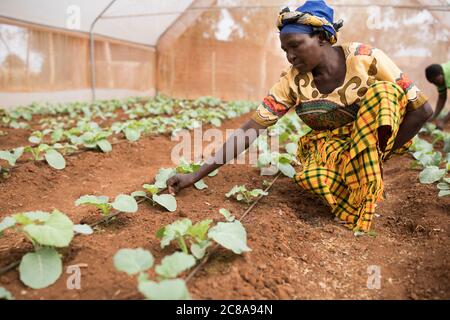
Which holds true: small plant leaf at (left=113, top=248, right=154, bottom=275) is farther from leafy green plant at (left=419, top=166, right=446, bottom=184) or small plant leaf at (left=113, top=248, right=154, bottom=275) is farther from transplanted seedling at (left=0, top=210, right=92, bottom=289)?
leafy green plant at (left=419, top=166, right=446, bottom=184)

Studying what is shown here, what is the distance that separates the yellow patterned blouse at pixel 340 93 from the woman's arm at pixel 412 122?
1.3 inches

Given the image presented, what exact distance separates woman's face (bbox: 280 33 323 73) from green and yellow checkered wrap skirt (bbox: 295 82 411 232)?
312mm

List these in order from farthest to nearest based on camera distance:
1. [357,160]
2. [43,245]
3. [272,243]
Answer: [357,160], [272,243], [43,245]

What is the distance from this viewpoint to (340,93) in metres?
1.90

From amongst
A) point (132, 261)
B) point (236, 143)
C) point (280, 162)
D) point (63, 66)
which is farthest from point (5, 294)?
point (63, 66)

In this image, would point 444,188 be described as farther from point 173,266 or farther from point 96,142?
point 96,142

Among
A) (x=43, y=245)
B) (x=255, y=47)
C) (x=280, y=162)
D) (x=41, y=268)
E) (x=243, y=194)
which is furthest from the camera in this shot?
(x=255, y=47)

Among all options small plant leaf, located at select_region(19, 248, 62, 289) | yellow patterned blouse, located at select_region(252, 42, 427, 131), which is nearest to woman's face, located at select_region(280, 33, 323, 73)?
yellow patterned blouse, located at select_region(252, 42, 427, 131)

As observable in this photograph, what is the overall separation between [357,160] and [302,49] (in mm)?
620

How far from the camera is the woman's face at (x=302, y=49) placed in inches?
69.4
